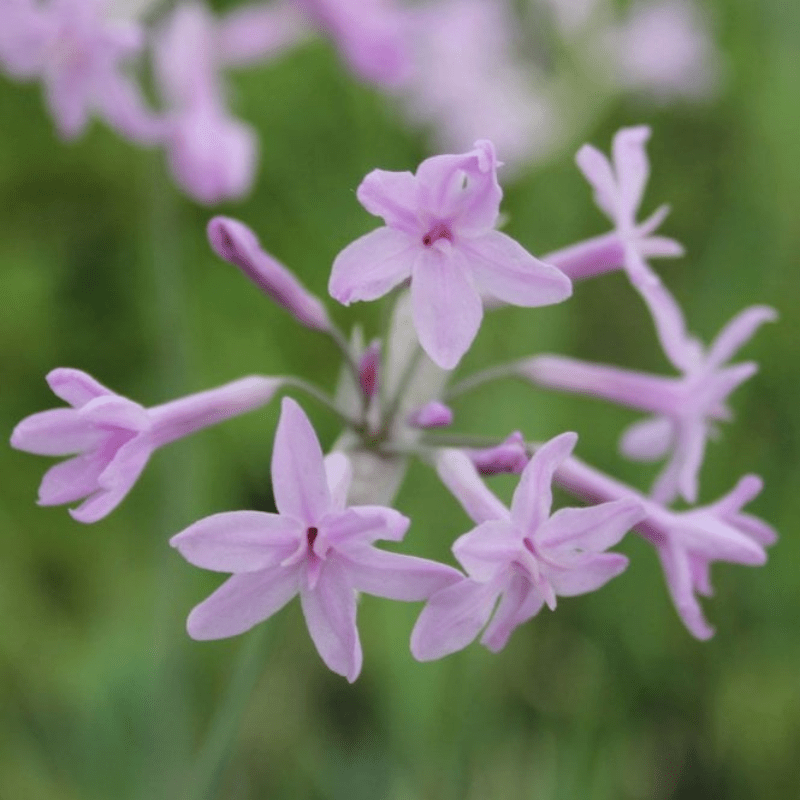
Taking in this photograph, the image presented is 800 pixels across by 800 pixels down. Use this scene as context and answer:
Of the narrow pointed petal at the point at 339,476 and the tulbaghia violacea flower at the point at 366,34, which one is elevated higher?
the tulbaghia violacea flower at the point at 366,34

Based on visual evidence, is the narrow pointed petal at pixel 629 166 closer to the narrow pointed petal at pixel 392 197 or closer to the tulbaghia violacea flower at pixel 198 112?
the narrow pointed petal at pixel 392 197

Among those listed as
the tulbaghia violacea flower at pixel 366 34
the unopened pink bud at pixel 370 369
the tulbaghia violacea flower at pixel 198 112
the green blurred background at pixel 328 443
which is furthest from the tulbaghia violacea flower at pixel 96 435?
the tulbaghia violacea flower at pixel 366 34

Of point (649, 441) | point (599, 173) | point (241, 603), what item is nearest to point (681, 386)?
point (649, 441)

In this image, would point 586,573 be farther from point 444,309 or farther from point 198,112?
point 198,112

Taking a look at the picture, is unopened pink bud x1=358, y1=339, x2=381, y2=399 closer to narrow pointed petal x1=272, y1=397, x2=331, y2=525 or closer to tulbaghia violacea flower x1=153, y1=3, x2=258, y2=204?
narrow pointed petal x1=272, y1=397, x2=331, y2=525

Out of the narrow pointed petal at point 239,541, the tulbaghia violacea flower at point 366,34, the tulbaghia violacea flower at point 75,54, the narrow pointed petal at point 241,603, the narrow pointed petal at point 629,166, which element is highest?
the tulbaghia violacea flower at point 366,34

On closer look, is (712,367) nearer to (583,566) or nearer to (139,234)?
(583,566)
